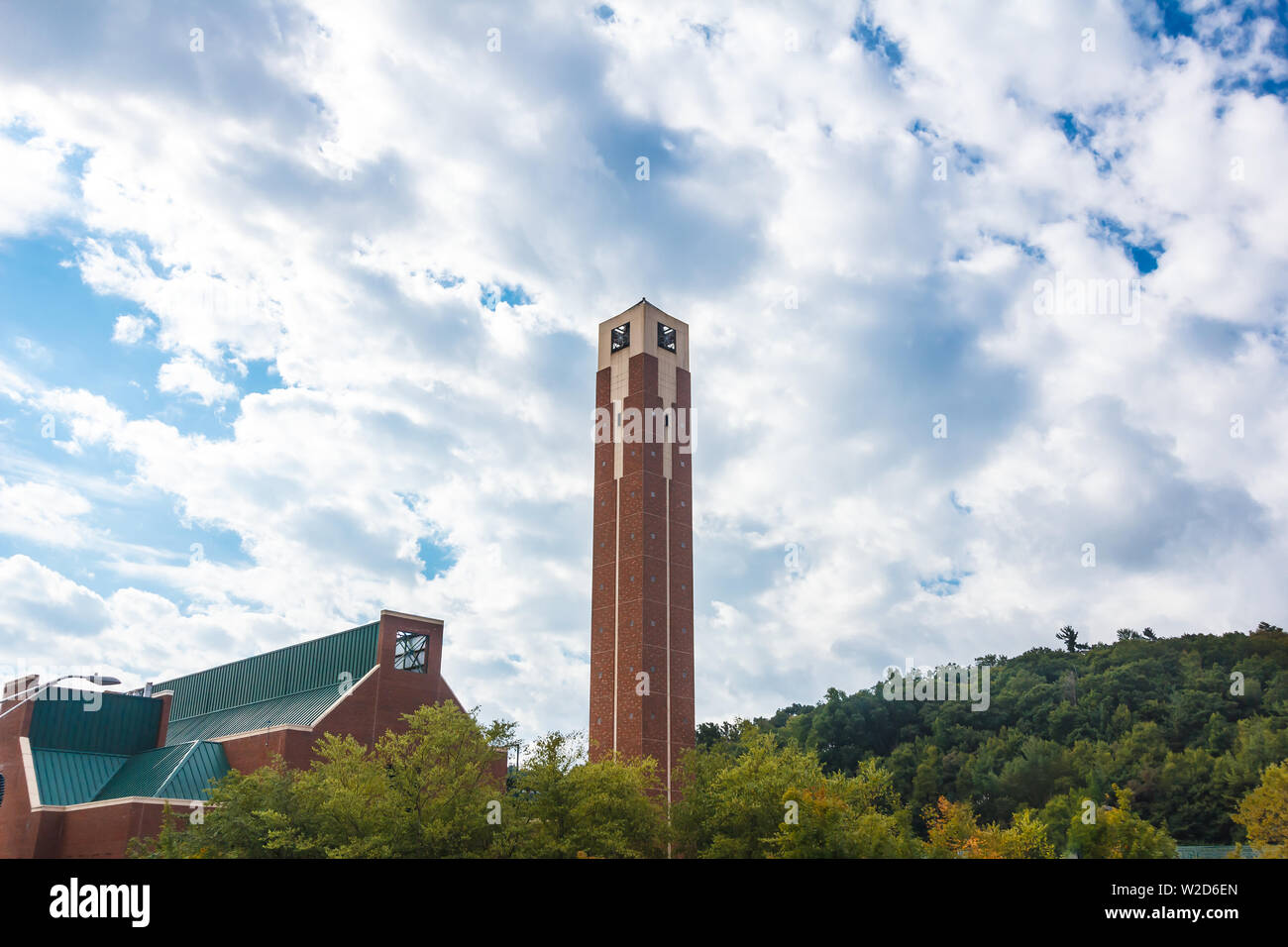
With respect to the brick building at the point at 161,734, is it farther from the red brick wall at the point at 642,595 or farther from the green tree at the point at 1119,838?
the green tree at the point at 1119,838

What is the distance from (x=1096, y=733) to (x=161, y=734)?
245 feet

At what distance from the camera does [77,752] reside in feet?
187

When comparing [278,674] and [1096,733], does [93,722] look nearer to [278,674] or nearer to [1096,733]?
[278,674]

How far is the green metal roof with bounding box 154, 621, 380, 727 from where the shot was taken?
5823cm

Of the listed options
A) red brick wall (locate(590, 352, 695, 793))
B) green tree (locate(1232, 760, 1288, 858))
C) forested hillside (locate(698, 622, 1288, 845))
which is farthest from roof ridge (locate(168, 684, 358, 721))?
green tree (locate(1232, 760, 1288, 858))

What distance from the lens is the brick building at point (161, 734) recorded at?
50.7 meters

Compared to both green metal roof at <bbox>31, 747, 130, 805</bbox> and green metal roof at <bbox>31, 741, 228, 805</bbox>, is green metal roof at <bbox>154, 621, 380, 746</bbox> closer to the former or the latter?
green metal roof at <bbox>31, 741, 228, 805</bbox>

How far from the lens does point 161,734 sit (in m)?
61.2

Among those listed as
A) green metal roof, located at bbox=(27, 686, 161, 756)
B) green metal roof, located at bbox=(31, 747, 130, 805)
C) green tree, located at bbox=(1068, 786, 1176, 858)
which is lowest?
green tree, located at bbox=(1068, 786, 1176, 858)

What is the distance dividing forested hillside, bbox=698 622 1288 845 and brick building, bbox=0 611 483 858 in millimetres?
24064
